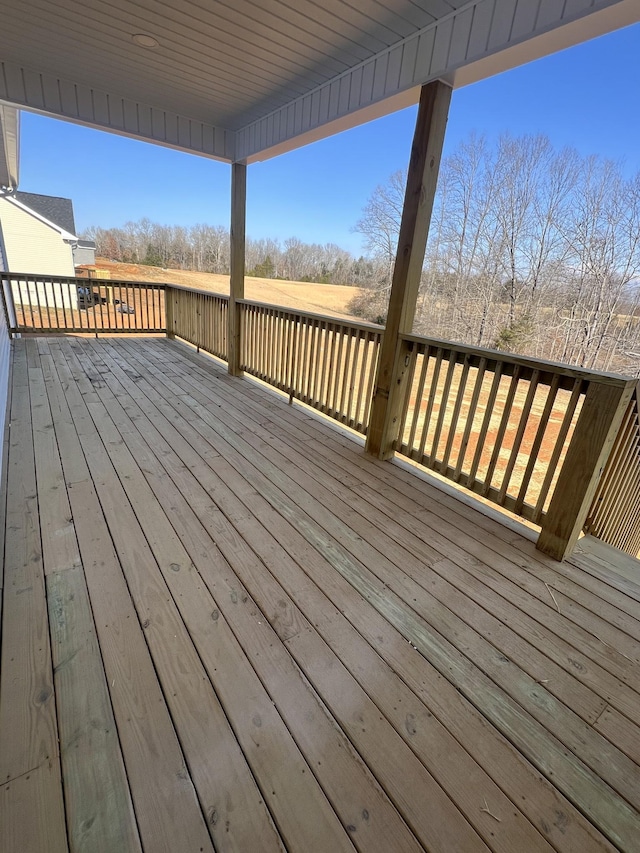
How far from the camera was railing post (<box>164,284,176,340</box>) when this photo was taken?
6.46 meters

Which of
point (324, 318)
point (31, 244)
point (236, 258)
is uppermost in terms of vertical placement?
point (31, 244)

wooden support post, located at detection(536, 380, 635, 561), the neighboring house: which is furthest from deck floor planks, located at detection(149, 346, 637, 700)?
the neighboring house

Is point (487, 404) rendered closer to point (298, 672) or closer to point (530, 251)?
point (298, 672)

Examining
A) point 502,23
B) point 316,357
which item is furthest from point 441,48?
point 316,357

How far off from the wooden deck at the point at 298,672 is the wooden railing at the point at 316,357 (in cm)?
111

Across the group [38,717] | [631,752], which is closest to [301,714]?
[38,717]

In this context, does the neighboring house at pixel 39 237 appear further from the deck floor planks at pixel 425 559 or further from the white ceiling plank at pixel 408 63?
the deck floor planks at pixel 425 559

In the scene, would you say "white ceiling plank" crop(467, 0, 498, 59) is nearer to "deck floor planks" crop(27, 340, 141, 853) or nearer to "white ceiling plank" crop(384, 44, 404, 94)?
"white ceiling plank" crop(384, 44, 404, 94)

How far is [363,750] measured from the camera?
1.06 meters

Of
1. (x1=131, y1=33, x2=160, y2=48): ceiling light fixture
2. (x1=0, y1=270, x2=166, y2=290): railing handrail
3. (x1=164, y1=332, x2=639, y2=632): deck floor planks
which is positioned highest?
(x1=131, y1=33, x2=160, y2=48): ceiling light fixture

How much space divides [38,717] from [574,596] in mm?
2033

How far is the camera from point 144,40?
2.63 m

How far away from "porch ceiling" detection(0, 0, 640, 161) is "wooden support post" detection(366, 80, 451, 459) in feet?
0.69

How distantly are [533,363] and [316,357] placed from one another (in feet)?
6.67
